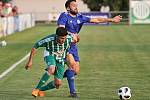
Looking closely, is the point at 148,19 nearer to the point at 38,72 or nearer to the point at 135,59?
the point at 135,59

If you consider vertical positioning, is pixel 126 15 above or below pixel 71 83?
below

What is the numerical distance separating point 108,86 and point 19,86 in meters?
2.06

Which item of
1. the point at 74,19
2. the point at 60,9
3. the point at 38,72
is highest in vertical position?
the point at 74,19

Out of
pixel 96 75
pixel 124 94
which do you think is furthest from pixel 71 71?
pixel 96 75

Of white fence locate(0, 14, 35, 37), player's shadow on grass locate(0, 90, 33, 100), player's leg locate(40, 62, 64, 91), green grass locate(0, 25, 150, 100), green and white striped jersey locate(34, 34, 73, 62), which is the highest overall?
green and white striped jersey locate(34, 34, 73, 62)

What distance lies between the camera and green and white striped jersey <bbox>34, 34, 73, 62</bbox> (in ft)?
37.8

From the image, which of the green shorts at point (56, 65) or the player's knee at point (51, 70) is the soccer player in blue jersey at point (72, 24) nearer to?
the green shorts at point (56, 65)

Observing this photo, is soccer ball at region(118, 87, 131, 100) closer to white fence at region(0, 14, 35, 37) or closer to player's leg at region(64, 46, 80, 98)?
player's leg at region(64, 46, 80, 98)

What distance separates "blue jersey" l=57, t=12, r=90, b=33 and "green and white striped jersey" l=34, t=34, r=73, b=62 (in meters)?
0.67

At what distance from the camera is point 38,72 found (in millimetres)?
17156

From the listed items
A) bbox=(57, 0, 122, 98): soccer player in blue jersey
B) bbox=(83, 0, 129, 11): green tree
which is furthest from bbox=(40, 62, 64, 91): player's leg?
bbox=(83, 0, 129, 11): green tree

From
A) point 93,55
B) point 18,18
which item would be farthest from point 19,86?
point 18,18

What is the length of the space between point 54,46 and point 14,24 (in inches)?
1268

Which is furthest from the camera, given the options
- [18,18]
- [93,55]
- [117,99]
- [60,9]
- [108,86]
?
[60,9]
